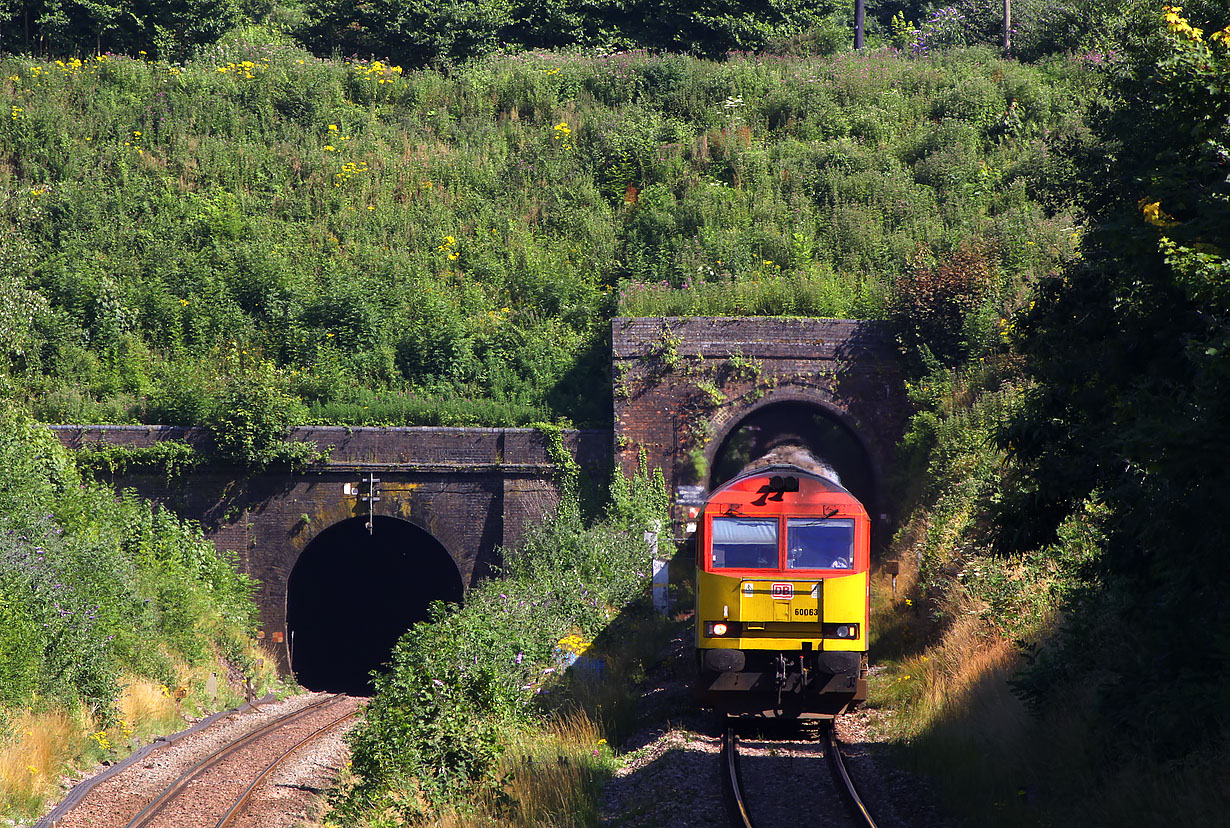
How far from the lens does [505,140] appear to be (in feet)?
108

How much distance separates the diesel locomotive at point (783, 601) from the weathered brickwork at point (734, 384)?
31.6ft

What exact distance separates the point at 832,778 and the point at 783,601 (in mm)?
2187

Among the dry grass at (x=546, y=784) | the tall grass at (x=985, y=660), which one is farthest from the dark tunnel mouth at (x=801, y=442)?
the dry grass at (x=546, y=784)

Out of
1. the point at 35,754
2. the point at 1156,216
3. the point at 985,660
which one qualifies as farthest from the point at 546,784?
the point at 1156,216

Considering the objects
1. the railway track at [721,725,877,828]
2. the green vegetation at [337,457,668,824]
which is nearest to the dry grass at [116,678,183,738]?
the green vegetation at [337,457,668,824]

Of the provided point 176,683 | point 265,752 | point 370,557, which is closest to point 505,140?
point 370,557

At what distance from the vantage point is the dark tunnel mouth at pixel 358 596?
25.7m

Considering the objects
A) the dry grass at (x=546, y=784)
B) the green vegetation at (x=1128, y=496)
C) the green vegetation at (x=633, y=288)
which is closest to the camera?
the green vegetation at (x=1128, y=496)

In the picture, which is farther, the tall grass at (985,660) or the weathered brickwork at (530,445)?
the weathered brickwork at (530,445)

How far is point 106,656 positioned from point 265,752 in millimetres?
3487

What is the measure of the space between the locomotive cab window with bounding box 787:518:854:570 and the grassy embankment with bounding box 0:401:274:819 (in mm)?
9132

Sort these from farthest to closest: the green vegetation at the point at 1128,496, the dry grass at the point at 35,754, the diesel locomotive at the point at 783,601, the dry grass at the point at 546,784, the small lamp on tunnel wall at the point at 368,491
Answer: the small lamp on tunnel wall at the point at 368,491 → the diesel locomotive at the point at 783,601 → the dry grass at the point at 35,754 → the dry grass at the point at 546,784 → the green vegetation at the point at 1128,496

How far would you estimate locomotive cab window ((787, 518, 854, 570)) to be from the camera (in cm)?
1287

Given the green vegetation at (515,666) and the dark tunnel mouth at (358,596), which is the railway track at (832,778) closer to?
the green vegetation at (515,666)
